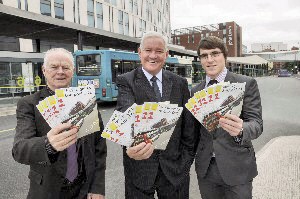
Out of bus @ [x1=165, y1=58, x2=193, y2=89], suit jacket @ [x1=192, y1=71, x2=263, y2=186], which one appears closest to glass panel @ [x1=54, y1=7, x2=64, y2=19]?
bus @ [x1=165, y1=58, x2=193, y2=89]

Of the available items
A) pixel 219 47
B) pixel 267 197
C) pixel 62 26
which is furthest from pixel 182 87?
pixel 62 26

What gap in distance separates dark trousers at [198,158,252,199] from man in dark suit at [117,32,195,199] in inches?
7.3

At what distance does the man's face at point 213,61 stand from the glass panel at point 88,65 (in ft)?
40.9

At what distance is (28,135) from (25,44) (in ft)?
84.9

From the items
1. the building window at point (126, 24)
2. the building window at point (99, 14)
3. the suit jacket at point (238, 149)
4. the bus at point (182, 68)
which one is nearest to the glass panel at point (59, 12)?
the building window at point (99, 14)

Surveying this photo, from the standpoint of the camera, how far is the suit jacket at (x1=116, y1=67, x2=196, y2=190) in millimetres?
2131

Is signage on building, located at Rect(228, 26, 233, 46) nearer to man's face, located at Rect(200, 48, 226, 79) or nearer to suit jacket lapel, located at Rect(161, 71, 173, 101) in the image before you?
man's face, located at Rect(200, 48, 226, 79)

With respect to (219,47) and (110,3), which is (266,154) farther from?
(110,3)

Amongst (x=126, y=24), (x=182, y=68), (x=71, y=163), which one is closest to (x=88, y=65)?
(x=182, y=68)

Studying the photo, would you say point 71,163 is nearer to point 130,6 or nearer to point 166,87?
point 166,87

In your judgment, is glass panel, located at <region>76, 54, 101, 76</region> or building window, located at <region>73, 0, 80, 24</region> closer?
glass panel, located at <region>76, 54, 101, 76</region>

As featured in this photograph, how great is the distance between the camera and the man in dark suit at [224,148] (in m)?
2.16

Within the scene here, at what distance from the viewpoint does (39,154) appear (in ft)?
5.53

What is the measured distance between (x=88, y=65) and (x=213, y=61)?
13.1 metres
